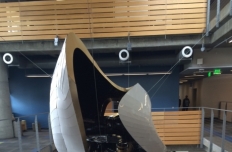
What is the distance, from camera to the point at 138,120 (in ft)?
3.84

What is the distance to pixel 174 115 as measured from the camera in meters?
5.05

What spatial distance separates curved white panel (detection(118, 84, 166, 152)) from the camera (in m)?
1.16

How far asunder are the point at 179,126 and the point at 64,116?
4.90 metres

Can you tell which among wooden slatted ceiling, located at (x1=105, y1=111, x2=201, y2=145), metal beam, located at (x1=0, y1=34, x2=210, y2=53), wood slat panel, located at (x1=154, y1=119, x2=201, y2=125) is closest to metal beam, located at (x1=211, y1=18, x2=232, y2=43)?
metal beam, located at (x1=0, y1=34, x2=210, y2=53)

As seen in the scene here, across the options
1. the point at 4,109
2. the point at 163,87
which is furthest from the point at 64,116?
the point at 163,87

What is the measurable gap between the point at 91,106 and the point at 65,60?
1.09m

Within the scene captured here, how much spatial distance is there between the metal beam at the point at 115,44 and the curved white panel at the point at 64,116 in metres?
3.64

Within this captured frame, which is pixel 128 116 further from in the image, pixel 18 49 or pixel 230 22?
pixel 18 49

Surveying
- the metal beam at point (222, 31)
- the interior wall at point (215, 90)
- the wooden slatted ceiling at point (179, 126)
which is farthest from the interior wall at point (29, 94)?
the interior wall at point (215, 90)

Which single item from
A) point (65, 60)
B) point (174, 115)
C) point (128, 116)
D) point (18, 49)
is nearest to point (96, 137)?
point (128, 116)

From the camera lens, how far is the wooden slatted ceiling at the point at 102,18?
4.45 metres

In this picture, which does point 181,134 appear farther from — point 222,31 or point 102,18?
point 102,18

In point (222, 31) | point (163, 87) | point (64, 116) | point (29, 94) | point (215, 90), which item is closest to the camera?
point (64, 116)

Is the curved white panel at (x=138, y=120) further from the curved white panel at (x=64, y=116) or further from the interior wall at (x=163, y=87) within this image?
the interior wall at (x=163, y=87)
